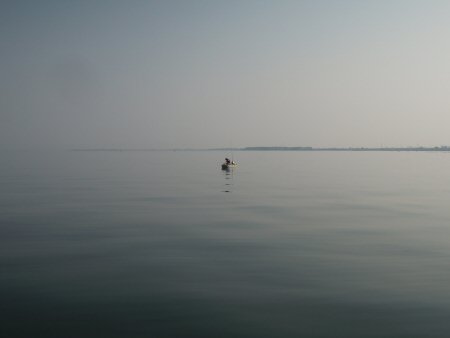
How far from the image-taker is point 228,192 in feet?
154

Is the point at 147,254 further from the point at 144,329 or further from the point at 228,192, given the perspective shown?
the point at 228,192

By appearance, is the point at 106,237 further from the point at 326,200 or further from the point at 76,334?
the point at 326,200

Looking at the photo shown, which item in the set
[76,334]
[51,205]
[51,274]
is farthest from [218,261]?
[51,205]

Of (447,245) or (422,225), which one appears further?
(422,225)

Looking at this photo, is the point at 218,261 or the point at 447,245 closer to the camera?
the point at 218,261

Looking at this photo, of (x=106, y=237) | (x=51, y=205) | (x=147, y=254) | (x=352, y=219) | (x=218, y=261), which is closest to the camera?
(x=218, y=261)

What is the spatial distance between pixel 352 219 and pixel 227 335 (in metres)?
19.7

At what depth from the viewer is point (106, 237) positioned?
888 inches

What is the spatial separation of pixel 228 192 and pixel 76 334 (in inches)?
1429

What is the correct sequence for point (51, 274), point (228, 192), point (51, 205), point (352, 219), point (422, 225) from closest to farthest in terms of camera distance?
1. point (51, 274)
2. point (422, 225)
3. point (352, 219)
4. point (51, 205)
5. point (228, 192)

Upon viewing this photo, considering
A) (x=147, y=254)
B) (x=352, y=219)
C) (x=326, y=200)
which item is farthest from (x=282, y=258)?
(x=326, y=200)

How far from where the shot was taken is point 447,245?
67.9 feet

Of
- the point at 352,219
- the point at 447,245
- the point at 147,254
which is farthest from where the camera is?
the point at 352,219

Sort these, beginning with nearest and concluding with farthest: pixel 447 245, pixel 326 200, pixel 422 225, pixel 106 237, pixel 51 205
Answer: pixel 447 245, pixel 106 237, pixel 422 225, pixel 51 205, pixel 326 200
